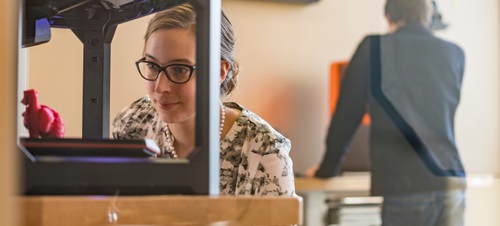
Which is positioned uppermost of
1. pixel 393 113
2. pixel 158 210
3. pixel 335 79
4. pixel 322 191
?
pixel 335 79

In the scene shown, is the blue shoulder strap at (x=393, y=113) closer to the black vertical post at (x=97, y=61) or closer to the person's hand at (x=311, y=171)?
the person's hand at (x=311, y=171)

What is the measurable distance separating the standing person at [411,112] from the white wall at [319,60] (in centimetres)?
31

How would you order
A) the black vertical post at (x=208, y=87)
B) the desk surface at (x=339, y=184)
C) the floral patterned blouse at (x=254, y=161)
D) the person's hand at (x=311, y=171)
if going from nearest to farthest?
the black vertical post at (x=208, y=87), the floral patterned blouse at (x=254, y=161), the desk surface at (x=339, y=184), the person's hand at (x=311, y=171)

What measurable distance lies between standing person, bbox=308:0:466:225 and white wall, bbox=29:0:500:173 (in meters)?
0.31

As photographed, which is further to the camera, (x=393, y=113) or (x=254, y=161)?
(x=393, y=113)

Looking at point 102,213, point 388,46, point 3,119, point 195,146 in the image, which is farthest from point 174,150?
point 388,46

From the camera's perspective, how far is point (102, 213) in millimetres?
652

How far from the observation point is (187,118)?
2.87 feet

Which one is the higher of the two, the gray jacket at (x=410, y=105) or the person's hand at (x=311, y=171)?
the gray jacket at (x=410, y=105)

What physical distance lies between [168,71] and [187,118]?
96 mm

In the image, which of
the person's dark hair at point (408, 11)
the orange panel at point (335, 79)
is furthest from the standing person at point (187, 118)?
the orange panel at point (335, 79)

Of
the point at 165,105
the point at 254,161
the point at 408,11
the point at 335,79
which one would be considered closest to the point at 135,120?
the point at 165,105

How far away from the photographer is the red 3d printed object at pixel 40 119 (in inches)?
31.7

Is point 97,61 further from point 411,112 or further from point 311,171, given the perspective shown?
point 311,171
